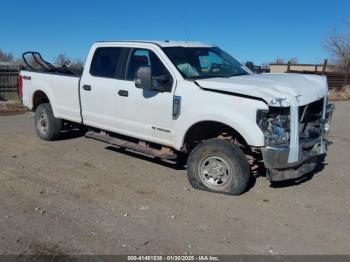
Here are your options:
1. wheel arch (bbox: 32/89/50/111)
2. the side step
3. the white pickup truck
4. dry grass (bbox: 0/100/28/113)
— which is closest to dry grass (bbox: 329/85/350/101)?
dry grass (bbox: 0/100/28/113)

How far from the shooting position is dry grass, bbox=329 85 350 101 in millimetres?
23950

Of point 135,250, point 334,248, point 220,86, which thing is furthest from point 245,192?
point 135,250

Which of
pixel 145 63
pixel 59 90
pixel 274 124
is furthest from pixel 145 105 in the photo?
pixel 59 90

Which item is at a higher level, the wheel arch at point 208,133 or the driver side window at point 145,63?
the driver side window at point 145,63

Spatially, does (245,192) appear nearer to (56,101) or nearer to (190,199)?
(190,199)

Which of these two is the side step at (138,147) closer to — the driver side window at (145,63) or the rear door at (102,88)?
the rear door at (102,88)

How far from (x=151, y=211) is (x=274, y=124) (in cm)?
181

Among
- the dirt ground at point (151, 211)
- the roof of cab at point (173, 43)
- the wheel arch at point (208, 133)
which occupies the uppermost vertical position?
the roof of cab at point (173, 43)

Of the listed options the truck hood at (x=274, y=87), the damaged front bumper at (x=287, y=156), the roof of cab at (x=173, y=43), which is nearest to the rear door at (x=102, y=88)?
the roof of cab at (x=173, y=43)

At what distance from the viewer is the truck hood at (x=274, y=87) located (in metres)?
5.91

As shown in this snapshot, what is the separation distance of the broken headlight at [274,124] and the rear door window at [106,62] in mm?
2904

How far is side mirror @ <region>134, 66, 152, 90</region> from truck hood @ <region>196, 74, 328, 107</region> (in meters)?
0.75

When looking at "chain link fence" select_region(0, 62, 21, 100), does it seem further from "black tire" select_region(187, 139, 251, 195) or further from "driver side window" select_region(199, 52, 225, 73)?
"black tire" select_region(187, 139, 251, 195)

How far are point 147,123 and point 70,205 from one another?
1.91 m
